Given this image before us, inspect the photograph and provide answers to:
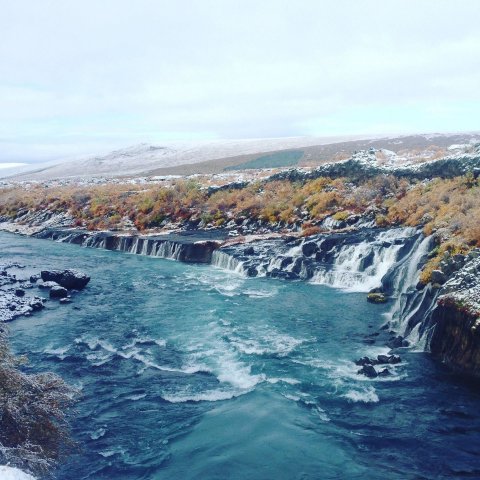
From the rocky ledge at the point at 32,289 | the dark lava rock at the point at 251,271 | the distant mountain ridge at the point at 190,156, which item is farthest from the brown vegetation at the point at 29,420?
the distant mountain ridge at the point at 190,156

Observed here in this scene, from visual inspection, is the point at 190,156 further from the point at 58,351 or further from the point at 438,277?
the point at 58,351

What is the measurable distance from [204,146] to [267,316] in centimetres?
11356

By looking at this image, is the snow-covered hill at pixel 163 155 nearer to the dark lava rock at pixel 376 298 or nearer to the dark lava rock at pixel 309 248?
the dark lava rock at pixel 309 248

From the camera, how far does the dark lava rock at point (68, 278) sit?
2417 centimetres

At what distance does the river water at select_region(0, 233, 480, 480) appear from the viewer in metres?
10.1

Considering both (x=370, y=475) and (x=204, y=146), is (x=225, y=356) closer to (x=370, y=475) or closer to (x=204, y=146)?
(x=370, y=475)

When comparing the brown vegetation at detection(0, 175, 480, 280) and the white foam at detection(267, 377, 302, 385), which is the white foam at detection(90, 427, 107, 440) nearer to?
the white foam at detection(267, 377, 302, 385)

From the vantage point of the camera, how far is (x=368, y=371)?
13891mm

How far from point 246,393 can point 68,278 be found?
14.3 metres

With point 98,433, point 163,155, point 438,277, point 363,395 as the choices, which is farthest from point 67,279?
point 163,155

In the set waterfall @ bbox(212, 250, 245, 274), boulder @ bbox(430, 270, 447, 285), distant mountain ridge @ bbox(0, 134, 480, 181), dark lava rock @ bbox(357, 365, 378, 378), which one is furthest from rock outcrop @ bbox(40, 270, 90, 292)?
distant mountain ridge @ bbox(0, 134, 480, 181)

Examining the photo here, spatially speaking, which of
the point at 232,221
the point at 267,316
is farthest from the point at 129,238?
the point at 267,316

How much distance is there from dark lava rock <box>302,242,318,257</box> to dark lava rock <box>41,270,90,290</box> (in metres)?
11.9

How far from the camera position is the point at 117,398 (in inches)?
511
